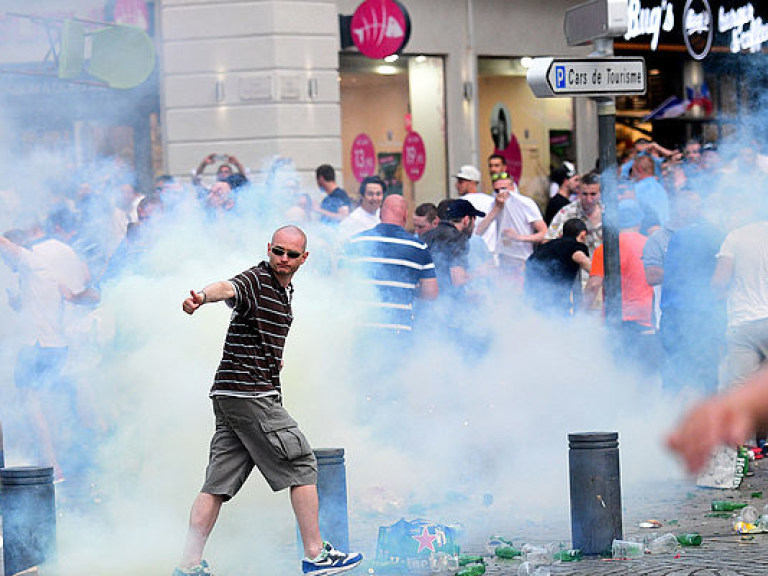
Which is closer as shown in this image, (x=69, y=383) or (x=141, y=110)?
(x=69, y=383)

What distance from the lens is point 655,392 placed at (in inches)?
357

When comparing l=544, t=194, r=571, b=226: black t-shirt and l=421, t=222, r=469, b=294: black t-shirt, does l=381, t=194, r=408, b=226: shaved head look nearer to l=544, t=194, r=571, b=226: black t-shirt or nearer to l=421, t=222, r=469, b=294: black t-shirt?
l=421, t=222, r=469, b=294: black t-shirt

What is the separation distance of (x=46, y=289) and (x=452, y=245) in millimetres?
2585

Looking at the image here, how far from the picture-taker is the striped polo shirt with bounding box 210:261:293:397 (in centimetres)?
618

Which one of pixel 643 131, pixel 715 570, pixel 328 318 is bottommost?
pixel 715 570

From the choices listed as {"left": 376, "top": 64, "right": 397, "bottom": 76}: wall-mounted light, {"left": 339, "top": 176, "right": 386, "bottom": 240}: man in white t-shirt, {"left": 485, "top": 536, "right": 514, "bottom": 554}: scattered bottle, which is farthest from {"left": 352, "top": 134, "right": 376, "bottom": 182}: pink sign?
{"left": 485, "top": 536, "right": 514, "bottom": 554}: scattered bottle

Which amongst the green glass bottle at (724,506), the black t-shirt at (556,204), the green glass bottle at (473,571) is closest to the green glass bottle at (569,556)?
the green glass bottle at (473,571)

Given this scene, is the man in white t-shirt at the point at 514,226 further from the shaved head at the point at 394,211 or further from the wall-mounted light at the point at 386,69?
the wall-mounted light at the point at 386,69

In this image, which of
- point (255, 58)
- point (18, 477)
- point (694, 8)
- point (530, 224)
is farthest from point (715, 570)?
point (694, 8)

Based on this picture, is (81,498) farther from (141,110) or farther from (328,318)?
(141,110)

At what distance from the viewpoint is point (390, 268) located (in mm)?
8430

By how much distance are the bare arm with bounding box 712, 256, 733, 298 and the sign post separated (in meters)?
0.59

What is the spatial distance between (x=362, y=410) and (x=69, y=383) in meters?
1.86

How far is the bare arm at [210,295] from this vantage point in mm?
5715
